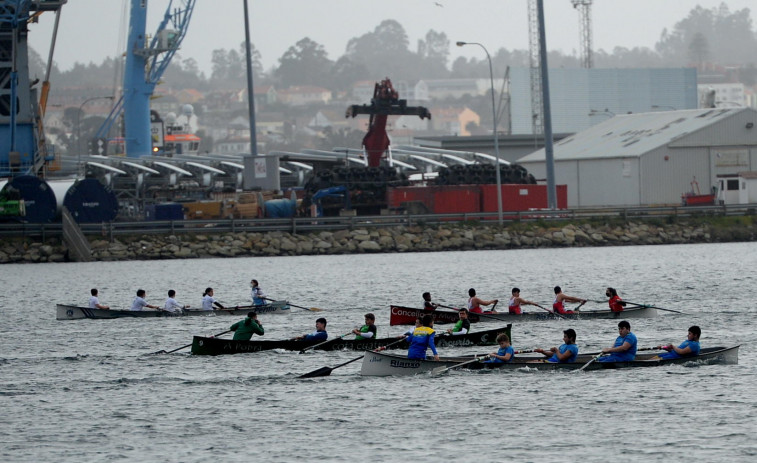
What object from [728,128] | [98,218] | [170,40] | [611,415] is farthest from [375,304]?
[170,40]

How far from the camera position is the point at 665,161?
90875 mm

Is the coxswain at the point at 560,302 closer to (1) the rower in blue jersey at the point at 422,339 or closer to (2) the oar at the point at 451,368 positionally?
(2) the oar at the point at 451,368

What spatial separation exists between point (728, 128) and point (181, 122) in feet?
248

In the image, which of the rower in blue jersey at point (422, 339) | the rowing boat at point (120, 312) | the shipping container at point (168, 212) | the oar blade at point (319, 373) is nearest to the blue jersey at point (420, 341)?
the rower in blue jersey at point (422, 339)

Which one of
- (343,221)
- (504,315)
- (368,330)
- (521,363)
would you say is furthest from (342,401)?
(343,221)

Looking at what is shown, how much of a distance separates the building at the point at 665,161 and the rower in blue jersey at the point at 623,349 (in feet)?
192

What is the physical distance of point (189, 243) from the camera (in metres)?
77.1

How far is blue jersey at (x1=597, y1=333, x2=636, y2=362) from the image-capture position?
33.0 metres

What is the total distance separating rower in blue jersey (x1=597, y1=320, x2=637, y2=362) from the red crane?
5532cm

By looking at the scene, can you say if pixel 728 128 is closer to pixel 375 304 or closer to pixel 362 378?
pixel 375 304

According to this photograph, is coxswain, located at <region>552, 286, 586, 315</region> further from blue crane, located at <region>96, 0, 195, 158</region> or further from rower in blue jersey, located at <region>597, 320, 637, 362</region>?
blue crane, located at <region>96, 0, 195, 158</region>

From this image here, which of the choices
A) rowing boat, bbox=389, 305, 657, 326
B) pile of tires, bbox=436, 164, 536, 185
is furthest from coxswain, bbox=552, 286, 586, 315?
pile of tires, bbox=436, 164, 536, 185

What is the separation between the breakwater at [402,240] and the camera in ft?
246

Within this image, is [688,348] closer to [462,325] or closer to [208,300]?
[462,325]
